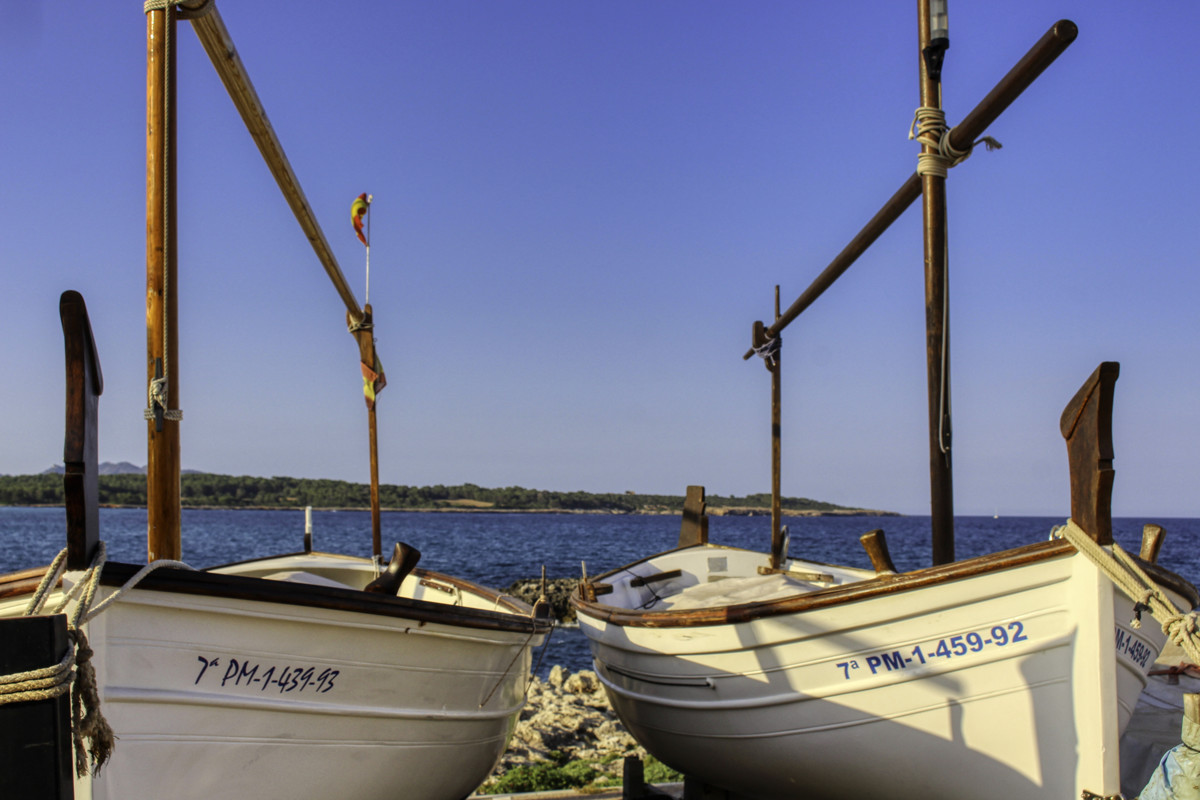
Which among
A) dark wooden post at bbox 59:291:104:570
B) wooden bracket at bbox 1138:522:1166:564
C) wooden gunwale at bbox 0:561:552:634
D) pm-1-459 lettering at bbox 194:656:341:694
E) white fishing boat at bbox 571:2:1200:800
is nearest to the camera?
dark wooden post at bbox 59:291:104:570

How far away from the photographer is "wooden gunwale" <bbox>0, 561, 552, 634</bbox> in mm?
3127

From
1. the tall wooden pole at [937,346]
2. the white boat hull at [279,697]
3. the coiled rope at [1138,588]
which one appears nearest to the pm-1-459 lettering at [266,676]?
the white boat hull at [279,697]

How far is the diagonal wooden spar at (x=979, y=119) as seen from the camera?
15.0 feet

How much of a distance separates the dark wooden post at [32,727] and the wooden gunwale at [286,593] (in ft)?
2.85

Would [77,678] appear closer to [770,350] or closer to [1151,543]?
[1151,543]

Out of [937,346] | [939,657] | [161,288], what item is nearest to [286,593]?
[161,288]

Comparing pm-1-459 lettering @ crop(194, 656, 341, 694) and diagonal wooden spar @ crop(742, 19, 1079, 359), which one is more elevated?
diagonal wooden spar @ crop(742, 19, 1079, 359)

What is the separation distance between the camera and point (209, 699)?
11.8ft

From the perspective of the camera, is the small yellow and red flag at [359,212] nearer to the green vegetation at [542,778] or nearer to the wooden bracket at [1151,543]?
the green vegetation at [542,778]

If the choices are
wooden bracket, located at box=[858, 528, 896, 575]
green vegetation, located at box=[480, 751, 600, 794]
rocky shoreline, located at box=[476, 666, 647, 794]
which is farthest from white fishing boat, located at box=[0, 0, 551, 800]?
rocky shoreline, located at box=[476, 666, 647, 794]

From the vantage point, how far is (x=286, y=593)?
3.75 metres

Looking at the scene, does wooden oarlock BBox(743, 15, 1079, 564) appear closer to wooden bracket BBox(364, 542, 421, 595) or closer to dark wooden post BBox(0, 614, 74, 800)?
wooden bracket BBox(364, 542, 421, 595)

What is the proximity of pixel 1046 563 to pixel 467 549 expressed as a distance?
50.6 metres

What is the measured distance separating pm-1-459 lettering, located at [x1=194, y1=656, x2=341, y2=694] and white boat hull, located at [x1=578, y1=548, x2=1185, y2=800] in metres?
2.36
